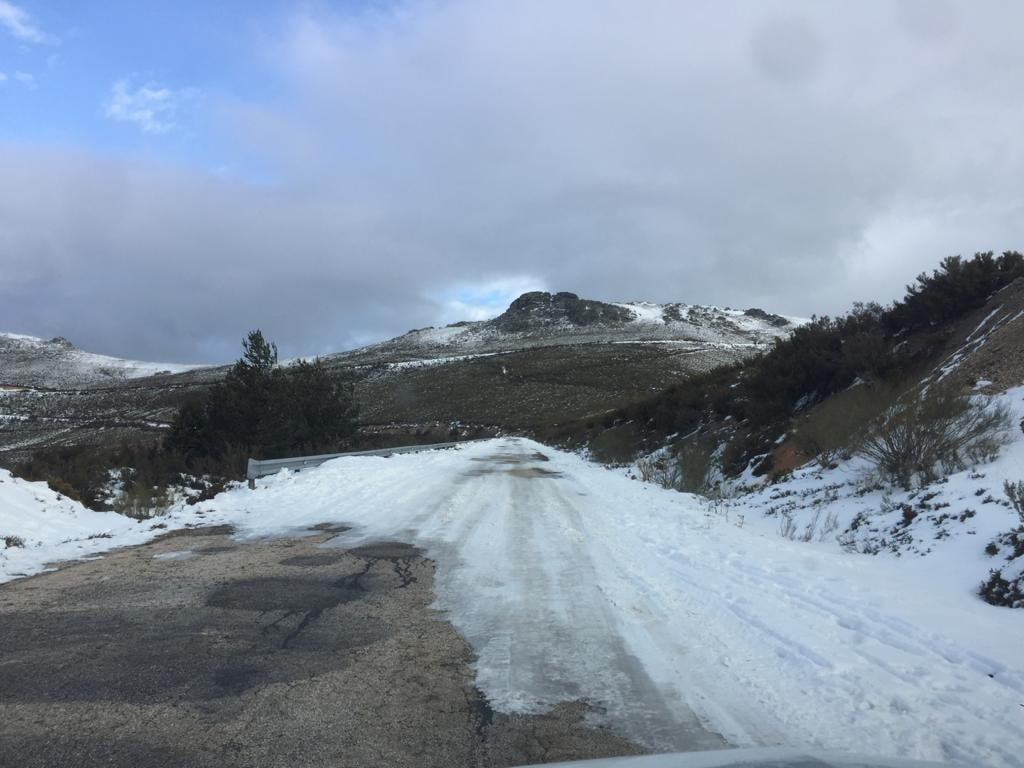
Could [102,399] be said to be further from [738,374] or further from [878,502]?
[878,502]

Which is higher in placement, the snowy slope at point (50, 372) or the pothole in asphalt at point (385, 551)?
the snowy slope at point (50, 372)

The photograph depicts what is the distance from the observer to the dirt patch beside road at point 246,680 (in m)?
3.23

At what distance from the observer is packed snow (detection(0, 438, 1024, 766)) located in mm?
3666

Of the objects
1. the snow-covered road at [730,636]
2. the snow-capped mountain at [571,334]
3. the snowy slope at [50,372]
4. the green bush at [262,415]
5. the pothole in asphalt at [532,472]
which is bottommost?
the snow-covered road at [730,636]

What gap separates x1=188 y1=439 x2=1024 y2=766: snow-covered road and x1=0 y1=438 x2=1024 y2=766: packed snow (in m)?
0.02

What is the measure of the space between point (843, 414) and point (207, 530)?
37.9ft

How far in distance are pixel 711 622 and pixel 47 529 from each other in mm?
8803

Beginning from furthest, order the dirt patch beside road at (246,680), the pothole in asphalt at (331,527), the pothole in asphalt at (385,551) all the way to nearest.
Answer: the pothole in asphalt at (331,527) → the pothole in asphalt at (385,551) → the dirt patch beside road at (246,680)

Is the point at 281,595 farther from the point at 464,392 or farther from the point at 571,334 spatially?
the point at 571,334

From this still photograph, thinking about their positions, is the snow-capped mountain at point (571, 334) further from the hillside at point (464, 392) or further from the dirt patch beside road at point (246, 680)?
the dirt patch beside road at point (246, 680)

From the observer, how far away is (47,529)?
29.3 feet

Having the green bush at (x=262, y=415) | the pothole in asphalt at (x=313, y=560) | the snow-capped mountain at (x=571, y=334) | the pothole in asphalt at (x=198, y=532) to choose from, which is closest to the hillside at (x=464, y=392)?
the snow-capped mountain at (x=571, y=334)

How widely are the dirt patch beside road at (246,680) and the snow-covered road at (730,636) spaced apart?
359 millimetres

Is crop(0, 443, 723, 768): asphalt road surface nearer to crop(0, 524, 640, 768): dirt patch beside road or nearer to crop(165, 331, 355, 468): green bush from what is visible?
crop(0, 524, 640, 768): dirt patch beside road
